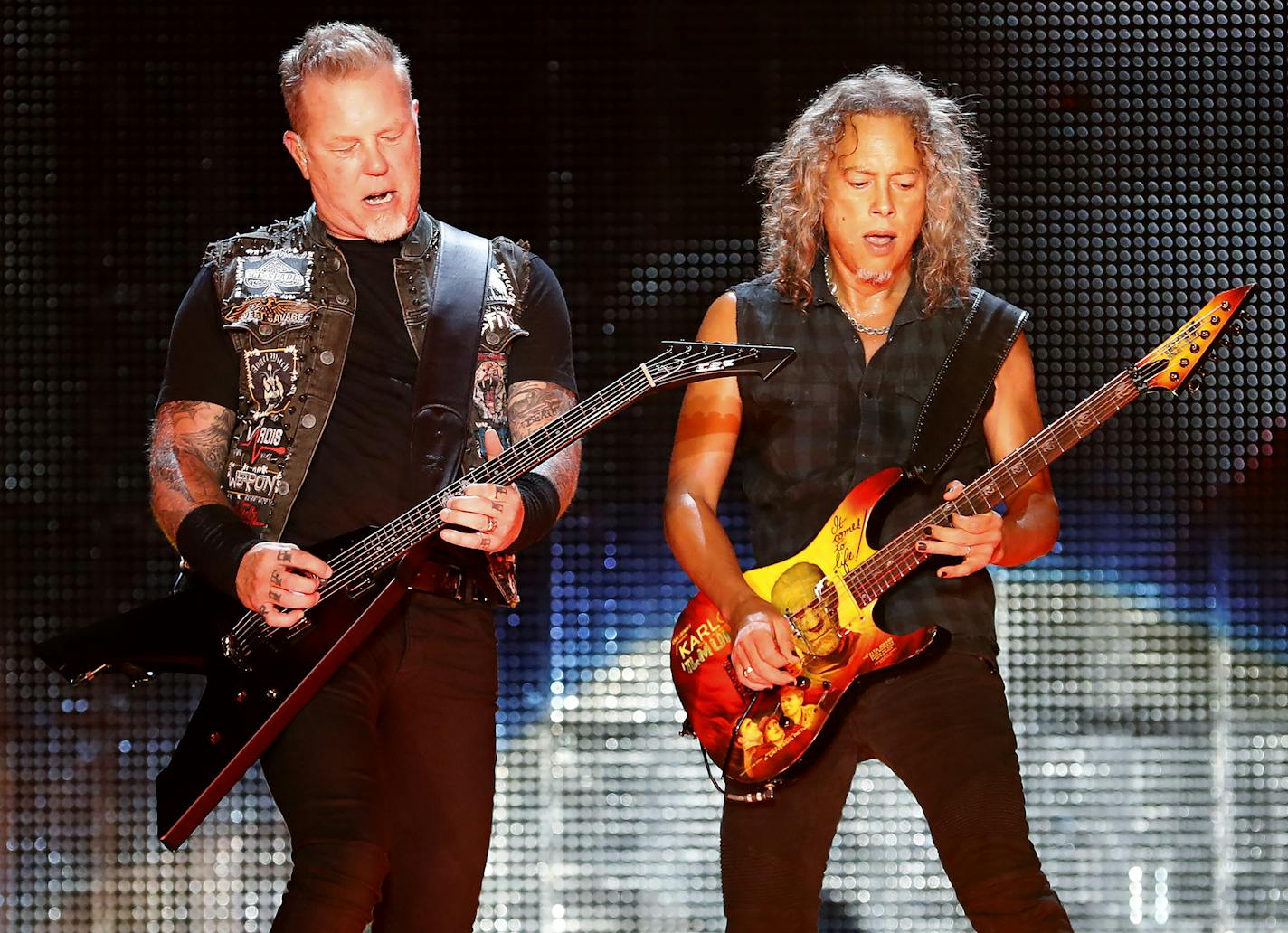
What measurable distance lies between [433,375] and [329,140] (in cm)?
55

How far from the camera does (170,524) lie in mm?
3035

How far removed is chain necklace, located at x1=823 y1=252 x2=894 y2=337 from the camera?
11.0 ft

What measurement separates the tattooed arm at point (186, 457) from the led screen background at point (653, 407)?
196 centimetres

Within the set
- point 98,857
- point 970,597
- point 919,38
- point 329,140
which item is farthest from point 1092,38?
point 98,857

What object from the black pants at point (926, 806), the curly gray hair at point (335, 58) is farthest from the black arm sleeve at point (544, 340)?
the black pants at point (926, 806)

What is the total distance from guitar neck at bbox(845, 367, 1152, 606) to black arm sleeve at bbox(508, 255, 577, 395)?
766 mm

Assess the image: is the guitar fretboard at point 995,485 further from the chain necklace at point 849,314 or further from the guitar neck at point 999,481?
the chain necklace at point 849,314

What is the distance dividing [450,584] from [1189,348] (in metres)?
1.61

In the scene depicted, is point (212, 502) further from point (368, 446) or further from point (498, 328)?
point (498, 328)

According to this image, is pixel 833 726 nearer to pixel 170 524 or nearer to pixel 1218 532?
pixel 170 524

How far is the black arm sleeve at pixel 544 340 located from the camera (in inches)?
Result: 128

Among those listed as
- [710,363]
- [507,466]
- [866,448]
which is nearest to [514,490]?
[507,466]

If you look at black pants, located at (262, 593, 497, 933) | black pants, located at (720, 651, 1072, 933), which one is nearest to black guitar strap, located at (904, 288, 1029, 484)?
black pants, located at (720, 651, 1072, 933)

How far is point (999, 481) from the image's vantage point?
3.10 m
